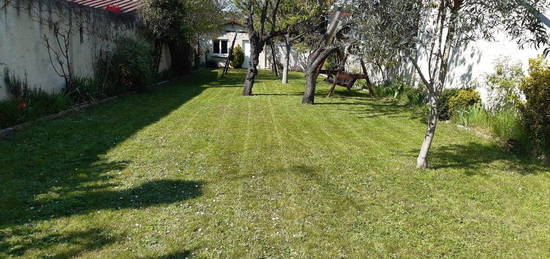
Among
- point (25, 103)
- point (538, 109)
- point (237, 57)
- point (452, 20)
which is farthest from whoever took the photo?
point (237, 57)

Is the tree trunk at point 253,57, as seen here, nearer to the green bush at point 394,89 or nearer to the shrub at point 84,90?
the green bush at point 394,89

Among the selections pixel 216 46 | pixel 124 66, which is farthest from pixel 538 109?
pixel 216 46

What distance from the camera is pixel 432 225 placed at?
3461 millimetres

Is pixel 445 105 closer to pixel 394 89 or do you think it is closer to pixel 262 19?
pixel 394 89

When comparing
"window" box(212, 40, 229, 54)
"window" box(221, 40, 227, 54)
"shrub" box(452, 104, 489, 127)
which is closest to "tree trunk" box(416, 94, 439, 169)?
"shrub" box(452, 104, 489, 127)

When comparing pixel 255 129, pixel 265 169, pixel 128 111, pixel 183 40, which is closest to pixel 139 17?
pixel 183 40

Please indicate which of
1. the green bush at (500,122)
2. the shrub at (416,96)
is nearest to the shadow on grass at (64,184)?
the green bush at (500,122)

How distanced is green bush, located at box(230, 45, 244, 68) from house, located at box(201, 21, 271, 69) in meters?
0.63

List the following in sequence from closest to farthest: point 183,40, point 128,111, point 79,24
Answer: point 128,111, point 79,24, point 183,40

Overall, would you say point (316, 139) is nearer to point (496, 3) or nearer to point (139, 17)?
point (496, 3)

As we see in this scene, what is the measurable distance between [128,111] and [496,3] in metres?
7.33

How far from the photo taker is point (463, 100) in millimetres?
8414

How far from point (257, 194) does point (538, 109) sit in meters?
4.45

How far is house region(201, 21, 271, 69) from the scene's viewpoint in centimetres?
2741
